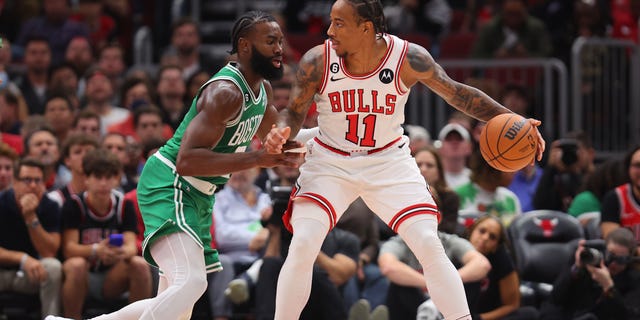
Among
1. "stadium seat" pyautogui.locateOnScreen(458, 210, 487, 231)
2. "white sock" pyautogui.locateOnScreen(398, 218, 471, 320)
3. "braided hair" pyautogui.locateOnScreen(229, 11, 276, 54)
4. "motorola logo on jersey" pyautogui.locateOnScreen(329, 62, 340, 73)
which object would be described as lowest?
"stadium seat" pyautogui.locateOnScreen(458, 210, 487, 231)

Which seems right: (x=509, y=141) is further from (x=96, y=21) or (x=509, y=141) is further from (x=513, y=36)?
(x=96, y=21)

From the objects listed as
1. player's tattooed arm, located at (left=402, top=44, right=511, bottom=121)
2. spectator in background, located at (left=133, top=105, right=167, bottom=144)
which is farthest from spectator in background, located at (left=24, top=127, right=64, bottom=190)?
player's tattooed arm, located at (left=402, top=44, right=511, bottom=121)

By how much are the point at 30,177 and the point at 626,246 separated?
5.11m

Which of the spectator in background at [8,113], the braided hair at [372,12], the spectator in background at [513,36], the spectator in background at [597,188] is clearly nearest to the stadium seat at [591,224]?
the spectator in background at [597,188]

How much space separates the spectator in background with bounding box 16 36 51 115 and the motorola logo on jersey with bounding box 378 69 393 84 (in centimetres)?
673

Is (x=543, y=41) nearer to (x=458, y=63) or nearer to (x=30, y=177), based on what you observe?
(x=458, y=63)

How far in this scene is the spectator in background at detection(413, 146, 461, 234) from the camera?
32.4 feet

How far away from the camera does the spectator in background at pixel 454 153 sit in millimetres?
11422

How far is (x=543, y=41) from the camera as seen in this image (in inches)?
556

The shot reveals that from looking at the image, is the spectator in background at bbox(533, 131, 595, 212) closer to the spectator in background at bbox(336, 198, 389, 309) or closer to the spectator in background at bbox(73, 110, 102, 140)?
the spectator in background at bbox(336, 198, 389, 309)

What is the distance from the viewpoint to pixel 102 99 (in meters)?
12.6

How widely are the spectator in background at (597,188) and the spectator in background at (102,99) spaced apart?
4891mm

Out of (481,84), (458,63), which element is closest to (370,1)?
(481,84)

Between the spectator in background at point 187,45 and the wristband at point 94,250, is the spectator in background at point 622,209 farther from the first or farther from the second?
the spectator in background at point 187,45
